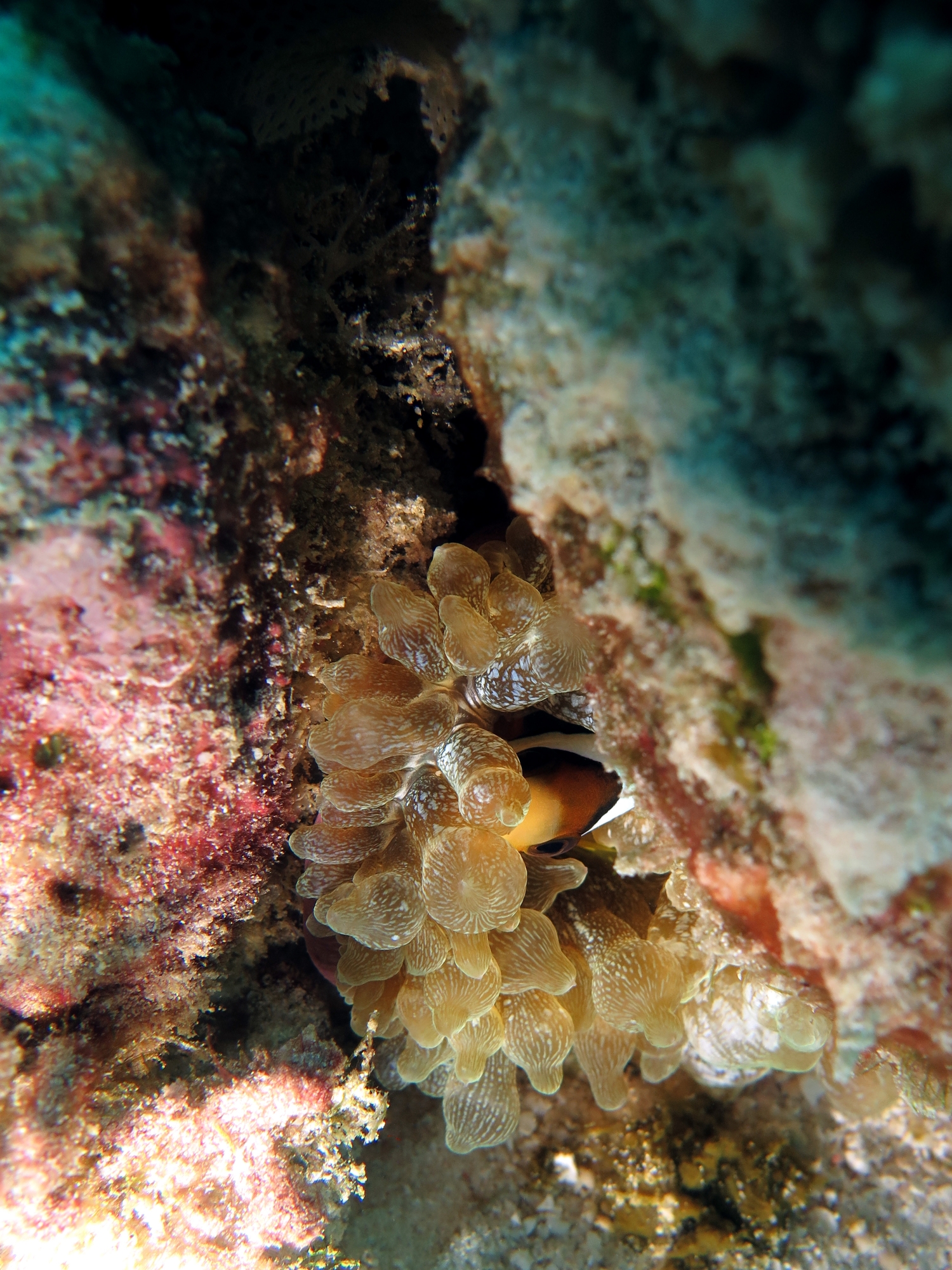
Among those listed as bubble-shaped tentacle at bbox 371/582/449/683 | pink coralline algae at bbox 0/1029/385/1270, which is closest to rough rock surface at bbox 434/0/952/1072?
bubble-shaped tentacle at bbox 371/582/449/683

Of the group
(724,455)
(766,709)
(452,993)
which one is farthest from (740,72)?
(452,993)

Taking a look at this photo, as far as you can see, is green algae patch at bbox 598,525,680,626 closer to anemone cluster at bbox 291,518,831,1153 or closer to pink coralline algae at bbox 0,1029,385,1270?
anemone cluster at bbox 291,518,831,1153

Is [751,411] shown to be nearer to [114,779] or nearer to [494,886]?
[494,886]

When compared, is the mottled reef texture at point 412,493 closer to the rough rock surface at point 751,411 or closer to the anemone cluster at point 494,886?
the rough rock surface at point 751,411

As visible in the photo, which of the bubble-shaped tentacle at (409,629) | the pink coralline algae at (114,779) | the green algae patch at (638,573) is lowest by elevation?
the pink coralline algae at (114,779)

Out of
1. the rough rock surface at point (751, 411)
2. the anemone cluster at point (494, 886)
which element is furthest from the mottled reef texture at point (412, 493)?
the anemone cluster at point (494, 886)

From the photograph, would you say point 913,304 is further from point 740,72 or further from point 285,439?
point 285,439

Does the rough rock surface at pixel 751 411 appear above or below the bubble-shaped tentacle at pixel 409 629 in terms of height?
above

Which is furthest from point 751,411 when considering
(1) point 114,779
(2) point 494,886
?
(1) point 114,779
